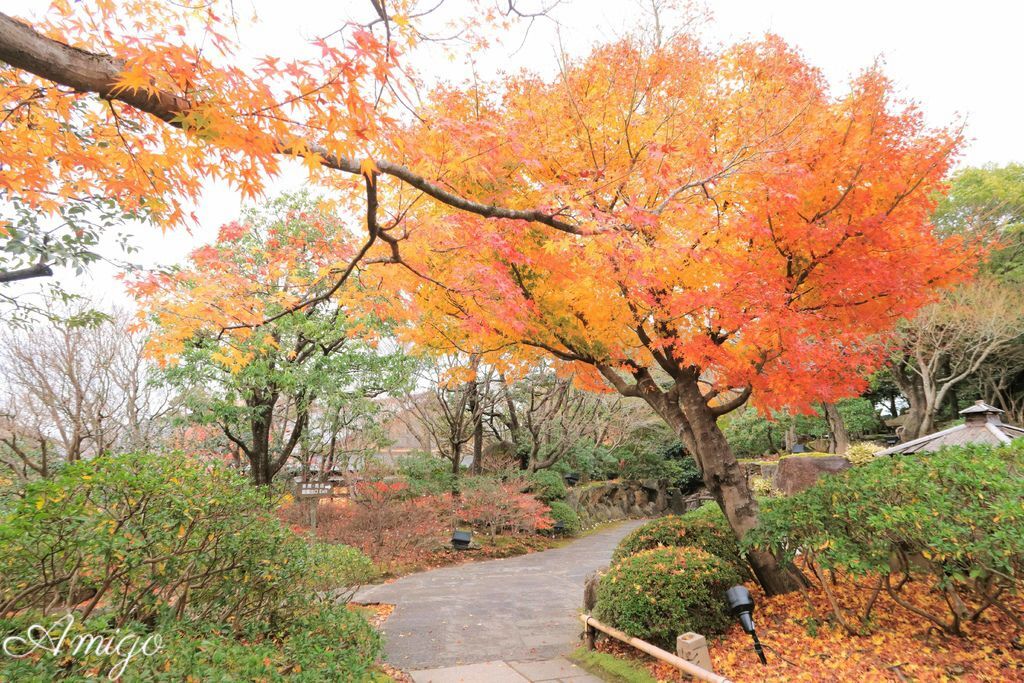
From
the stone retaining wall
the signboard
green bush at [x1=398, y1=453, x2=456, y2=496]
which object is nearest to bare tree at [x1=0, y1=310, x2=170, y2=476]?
the signboard

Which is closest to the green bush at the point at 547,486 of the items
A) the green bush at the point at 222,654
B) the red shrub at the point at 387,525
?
the red shrub at the point at 387,525

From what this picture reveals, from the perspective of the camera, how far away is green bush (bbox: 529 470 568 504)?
1593 centimetres

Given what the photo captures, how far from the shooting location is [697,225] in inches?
236

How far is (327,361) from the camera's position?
36.5 ft

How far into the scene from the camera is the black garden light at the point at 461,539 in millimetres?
12859

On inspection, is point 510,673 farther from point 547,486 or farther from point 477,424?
point 547,486

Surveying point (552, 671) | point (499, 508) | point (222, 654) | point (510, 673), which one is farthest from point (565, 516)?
point (222, 654)

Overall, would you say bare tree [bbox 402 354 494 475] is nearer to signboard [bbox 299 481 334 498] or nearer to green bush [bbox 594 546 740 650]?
signboard [bbox 299 481 334 498]

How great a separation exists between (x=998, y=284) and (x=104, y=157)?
2334 centimetres

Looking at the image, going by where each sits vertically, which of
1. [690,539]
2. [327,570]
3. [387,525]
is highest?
[327,570]

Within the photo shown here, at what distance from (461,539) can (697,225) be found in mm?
9836

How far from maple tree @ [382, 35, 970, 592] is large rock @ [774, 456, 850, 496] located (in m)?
5.15

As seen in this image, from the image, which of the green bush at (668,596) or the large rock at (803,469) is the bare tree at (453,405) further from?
the green bush at (668,596)

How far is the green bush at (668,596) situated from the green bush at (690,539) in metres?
0.74
